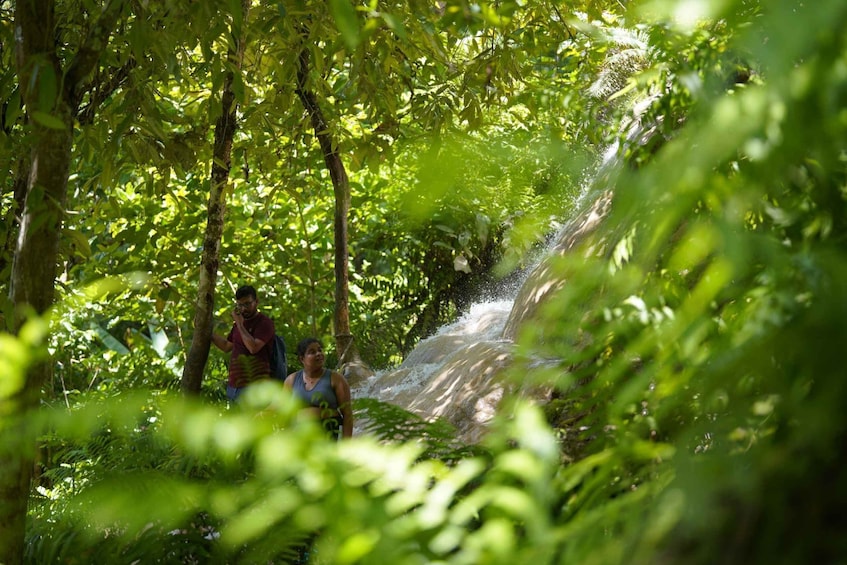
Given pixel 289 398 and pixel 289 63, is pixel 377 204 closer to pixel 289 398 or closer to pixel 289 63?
pixel 289 63

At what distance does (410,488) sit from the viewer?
0.82 metres

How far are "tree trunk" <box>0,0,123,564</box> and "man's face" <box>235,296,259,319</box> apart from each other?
3.78 metres

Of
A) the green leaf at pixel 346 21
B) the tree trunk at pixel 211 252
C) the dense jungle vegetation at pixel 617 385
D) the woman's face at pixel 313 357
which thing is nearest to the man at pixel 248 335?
the tree trunk at pixel 211 252

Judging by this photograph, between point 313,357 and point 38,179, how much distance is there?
234 cm

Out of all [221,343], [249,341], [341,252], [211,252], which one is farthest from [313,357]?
[341,252]

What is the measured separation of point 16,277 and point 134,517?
1.30 m

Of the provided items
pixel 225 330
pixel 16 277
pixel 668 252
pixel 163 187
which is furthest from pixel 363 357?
pixel 668 252

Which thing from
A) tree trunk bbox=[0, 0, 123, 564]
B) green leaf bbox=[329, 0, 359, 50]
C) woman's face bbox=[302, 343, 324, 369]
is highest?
woman's face bbox=[302, 343, 324, 369]

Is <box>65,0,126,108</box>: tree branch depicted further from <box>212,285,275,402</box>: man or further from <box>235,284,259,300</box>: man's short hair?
<box>235,284,259,300</box>: man's short hair

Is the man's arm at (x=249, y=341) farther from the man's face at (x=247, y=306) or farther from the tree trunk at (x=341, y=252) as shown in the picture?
the tree trunk at (x=341, y=252)

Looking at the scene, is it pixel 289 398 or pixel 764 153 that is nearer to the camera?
pixel 764 153

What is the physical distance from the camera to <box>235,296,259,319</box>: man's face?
231 inches

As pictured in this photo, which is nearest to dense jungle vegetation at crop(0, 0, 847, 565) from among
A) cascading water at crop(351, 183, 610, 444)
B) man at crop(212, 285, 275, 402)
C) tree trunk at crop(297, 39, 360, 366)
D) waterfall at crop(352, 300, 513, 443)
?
waterfall at crop(352, 300, 513, 443)

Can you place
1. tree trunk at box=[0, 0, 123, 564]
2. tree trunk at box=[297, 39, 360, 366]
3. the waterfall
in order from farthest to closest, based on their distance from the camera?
tree trunk at box=[297, 39, 360, 366], the waterfall, tree trunk at box=[0, 0, 123, 564]
